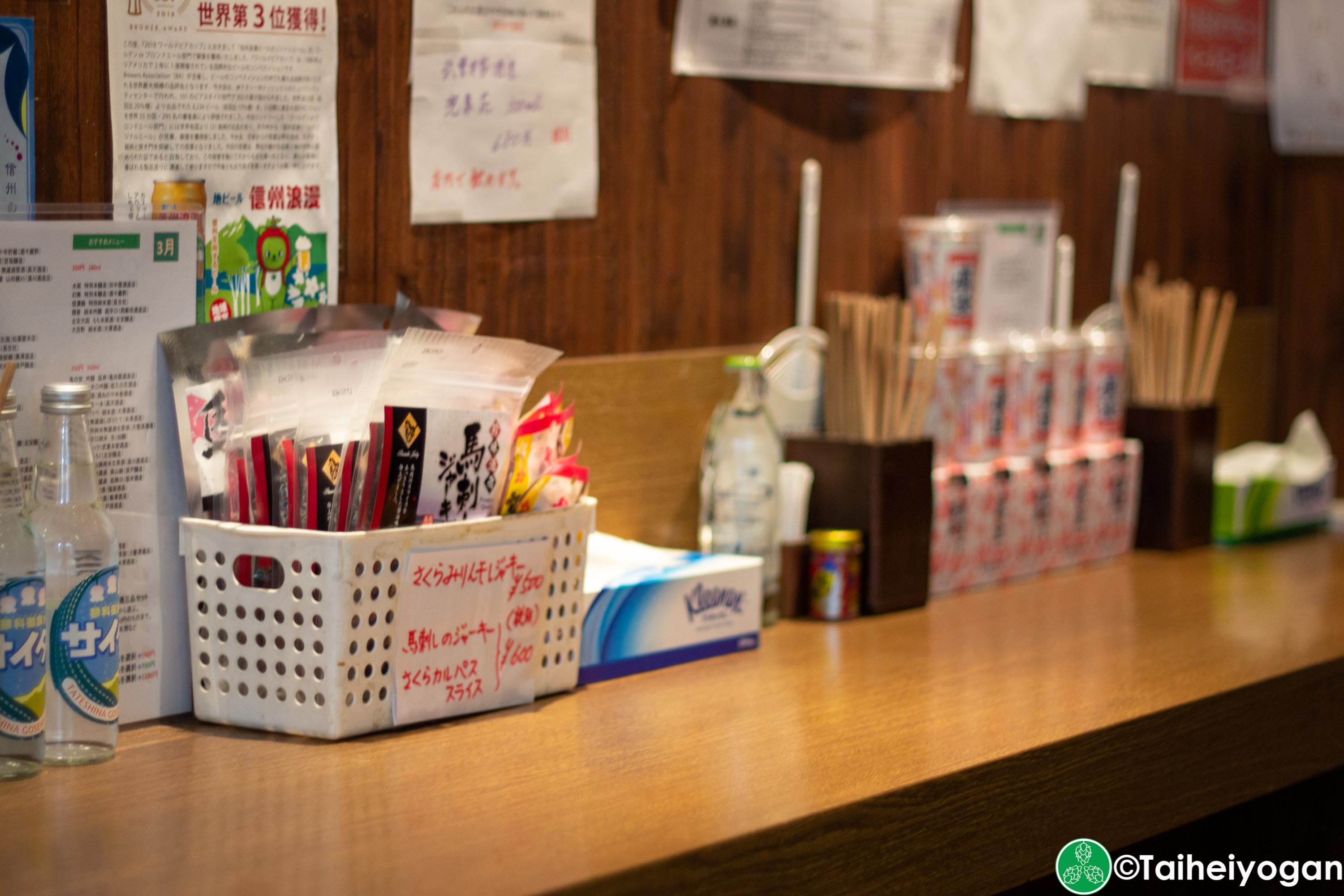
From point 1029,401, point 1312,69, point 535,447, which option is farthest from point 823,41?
point 1312,69

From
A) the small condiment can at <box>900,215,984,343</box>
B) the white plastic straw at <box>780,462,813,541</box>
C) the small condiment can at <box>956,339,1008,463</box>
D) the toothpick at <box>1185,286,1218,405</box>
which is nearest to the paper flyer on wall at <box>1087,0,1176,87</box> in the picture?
the toothpick at <box>1185,286,1218,405</box>

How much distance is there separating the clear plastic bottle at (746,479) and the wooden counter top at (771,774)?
12 centimetres

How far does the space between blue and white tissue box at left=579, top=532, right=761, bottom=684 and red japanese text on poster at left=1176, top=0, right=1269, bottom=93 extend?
4.73 feet

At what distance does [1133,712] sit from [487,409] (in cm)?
73

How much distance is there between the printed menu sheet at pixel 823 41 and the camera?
1.82 meters

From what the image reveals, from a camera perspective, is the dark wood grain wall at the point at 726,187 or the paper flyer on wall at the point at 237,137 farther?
the dark wood grain wall at the point at 726,187

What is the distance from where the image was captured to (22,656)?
1.18m

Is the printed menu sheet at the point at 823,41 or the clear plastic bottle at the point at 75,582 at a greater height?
the printed menu sheet at the point at 823,41

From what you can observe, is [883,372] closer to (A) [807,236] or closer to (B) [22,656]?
(A) [807,236]

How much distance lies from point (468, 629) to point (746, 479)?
1.67ft

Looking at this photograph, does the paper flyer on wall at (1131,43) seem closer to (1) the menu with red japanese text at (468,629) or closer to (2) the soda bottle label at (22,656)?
(1) the menu with red japanese text at (468,629)

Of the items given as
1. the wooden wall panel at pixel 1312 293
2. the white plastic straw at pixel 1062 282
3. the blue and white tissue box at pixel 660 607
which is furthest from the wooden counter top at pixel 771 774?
the wooden wall panel at pixel 1312 293

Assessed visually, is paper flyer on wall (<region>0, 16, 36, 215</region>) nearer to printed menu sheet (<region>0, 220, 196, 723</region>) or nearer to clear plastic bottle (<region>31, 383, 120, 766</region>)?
printed menu sheet (<region>0, 220, 196, 723</region>)

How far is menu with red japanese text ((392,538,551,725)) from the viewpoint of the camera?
1335 millimetres
